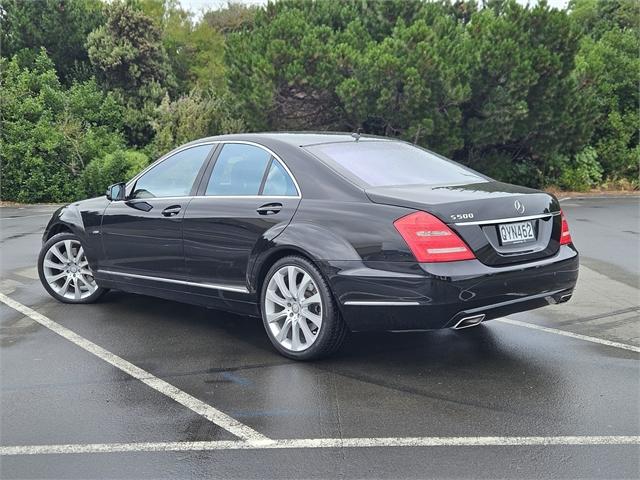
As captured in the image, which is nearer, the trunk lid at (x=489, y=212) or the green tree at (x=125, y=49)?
the trunk lid at (x=489, y=212)

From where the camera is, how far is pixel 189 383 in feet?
15.1

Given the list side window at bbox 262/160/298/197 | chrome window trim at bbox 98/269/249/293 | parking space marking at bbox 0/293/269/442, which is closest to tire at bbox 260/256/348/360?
chrome window trim at bbox 98/269/249/293

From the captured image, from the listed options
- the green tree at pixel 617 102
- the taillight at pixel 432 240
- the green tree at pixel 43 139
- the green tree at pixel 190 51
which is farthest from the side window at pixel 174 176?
the green tree at pixel 190 51

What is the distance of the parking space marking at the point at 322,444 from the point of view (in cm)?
359

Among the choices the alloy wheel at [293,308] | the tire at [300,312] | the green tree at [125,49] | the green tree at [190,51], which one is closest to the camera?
the tire at [300,312]

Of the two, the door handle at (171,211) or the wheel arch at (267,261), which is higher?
the door handle at (171,211)

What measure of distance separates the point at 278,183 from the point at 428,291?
1.48 metres

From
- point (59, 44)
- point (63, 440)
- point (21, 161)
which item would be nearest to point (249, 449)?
point (63, 440)

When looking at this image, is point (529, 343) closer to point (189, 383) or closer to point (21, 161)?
point (189, 383)

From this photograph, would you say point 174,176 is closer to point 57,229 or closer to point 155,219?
point 155,219

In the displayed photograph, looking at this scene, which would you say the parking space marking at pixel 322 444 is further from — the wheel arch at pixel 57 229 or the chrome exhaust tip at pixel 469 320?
the wheel arch at pixel 57 229

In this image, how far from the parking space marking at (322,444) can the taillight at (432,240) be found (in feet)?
3.83

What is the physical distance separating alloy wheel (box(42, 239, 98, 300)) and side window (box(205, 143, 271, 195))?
74.4 inches

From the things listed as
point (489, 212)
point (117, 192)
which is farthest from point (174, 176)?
point (489, 212)
